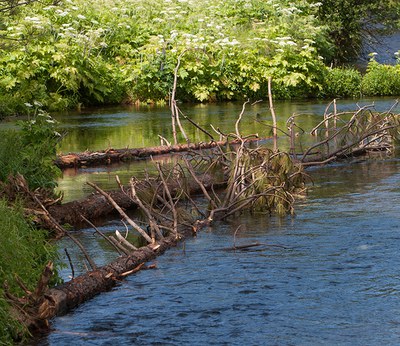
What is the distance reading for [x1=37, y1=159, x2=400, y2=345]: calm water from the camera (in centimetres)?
818

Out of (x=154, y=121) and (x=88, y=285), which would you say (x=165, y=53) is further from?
(x=88, y=285)

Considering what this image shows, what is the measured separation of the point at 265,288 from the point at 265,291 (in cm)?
10

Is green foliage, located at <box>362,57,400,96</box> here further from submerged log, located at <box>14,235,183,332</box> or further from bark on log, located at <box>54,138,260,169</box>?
submerged log, located at <box>14,235,183,332</box>

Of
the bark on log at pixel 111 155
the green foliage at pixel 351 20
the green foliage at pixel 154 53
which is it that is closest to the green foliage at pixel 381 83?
the green foliage at pixel 154 53

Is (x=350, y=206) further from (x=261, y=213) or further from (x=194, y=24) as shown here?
(x=194, y=24)

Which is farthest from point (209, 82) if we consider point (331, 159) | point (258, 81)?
point (331, 159)

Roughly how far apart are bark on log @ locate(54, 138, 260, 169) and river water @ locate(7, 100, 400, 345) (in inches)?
211

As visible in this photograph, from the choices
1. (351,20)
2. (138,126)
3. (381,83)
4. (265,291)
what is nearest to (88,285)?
(265,291)

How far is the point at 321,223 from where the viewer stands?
12.3m

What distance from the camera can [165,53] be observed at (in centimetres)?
3303

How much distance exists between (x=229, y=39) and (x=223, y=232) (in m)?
23.5

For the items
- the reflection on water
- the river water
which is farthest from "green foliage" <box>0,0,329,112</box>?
the river water

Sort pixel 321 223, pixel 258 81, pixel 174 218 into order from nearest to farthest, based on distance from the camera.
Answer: pixel 174 218
pixel 321 223
pixel 258 81

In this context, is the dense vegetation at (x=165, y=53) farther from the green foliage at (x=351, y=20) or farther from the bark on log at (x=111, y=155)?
the bark on log at (x=111, y=155)
